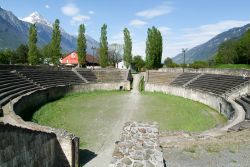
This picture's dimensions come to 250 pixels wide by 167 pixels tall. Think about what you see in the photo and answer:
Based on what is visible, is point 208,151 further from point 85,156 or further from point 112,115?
point 112,115

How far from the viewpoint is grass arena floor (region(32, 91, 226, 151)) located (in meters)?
22.4

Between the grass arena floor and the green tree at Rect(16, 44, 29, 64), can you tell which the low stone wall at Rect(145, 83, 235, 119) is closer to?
the grass arena floor

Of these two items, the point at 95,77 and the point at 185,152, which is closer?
the point at 185,152

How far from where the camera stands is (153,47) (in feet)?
223

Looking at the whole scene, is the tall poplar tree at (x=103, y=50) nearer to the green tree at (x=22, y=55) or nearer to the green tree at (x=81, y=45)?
the green tree at (x=81, y=45)

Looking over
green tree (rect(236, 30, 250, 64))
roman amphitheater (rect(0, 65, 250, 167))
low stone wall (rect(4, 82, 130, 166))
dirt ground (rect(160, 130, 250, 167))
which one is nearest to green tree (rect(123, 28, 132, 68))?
roman amphitheater (rect(0, 65, 250, 167))

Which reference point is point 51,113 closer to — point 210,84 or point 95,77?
point 210,84

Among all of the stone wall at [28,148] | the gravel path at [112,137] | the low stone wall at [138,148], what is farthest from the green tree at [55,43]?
the low stone wall at [138,148]

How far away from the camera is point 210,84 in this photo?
39.9 m

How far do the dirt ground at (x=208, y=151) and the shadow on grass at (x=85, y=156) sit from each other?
3947 millimetres

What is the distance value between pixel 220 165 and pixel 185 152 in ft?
6.08

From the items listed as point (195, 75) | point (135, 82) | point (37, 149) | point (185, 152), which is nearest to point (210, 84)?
point (195, 75)

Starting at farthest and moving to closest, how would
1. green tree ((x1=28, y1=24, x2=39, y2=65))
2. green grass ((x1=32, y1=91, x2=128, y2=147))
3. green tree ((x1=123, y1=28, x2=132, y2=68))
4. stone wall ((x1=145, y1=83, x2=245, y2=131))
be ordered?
green tree ((x1=123, y1=28, x2=132, y2=68)) < green tree ((x1=28, y1=24, x2=39, y2=65)) < stone wall ((x1=145, y1=83, x2=245, y2=131)) < green grass ((x1=32, y1=91, x2=128, y2=147))

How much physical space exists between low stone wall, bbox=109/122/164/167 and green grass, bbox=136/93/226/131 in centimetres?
1439
